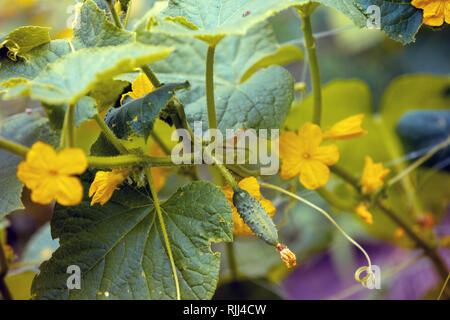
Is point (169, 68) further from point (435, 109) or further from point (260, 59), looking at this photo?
point (435, 109)

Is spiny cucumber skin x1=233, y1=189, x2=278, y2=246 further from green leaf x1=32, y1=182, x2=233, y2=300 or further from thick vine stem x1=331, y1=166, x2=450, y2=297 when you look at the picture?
thick vine stem x1=331, y1=166, x2=450, y2=297

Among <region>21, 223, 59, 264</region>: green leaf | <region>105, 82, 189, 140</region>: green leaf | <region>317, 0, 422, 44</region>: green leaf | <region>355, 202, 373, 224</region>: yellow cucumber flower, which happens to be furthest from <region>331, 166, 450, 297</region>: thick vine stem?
A: <region>21, 223, 59, 264</region>: green leaf

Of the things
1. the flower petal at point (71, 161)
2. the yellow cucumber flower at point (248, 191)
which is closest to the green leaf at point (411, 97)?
the yellow cucumber flower at point (248, 191)

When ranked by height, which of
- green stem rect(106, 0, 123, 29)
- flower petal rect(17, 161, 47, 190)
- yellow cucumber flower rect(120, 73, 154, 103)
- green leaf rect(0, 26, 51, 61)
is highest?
green stem rect(106, 0, 123, 29)

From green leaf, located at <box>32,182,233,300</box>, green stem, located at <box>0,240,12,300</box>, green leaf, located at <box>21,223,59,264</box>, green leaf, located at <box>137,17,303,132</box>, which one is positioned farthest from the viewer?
green leaf, located at <box>21,223,59,264</box>

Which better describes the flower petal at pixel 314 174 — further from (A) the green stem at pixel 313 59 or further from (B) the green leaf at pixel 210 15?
(B) the green leaf at pixel 210 15

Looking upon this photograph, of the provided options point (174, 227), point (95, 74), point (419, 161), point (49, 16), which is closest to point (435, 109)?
point (419, 161)

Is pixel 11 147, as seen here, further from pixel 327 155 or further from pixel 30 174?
pixel 327 155
